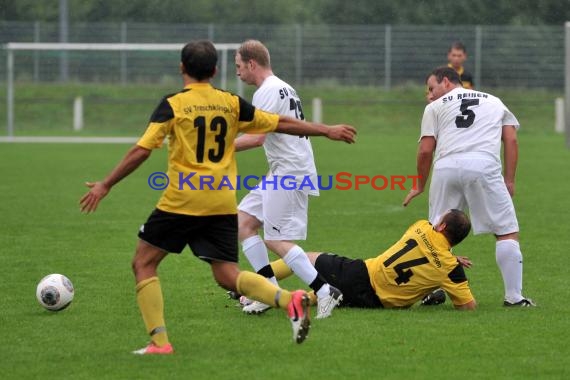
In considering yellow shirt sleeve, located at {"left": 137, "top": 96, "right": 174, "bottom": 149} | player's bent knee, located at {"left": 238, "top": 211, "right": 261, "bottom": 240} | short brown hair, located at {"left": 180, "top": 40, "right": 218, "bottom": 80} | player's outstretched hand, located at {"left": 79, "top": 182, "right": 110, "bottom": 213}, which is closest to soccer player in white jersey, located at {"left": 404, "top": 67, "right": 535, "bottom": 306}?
player's bent knee, located at {"left": 238, "top": 211, "right": 261, "bottom": 240}

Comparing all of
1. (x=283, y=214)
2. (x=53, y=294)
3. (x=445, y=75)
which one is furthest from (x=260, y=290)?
(x=445, y=75)

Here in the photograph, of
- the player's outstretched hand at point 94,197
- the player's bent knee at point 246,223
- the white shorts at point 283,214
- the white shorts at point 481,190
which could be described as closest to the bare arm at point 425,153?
the white shorts at point 481,190

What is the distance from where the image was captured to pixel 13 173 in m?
22.8

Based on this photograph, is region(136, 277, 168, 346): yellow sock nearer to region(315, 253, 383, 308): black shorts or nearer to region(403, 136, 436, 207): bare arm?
region(315, 253, 383, 308): black shorts

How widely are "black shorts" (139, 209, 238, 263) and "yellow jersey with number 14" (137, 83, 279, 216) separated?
2.3 inches

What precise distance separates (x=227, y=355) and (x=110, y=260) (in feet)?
15.8

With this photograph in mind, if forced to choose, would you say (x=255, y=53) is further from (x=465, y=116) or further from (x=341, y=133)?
(x=341, y=133)

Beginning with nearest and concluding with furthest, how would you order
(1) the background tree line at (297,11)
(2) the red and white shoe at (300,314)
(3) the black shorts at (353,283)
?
(2) the red and white shoe at (300,314)
(3) the black shorts at (353,283)
(1) the background tree line at (297,11)

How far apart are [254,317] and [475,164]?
2.09 m

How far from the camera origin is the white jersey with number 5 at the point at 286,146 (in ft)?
28.1

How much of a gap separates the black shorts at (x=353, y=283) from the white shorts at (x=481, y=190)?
2.51ft

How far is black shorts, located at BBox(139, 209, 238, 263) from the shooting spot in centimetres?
695

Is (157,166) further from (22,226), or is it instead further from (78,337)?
(78,337)

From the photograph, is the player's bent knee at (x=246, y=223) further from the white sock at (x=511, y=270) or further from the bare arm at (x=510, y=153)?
the bare arm at (x=510, y=153)
